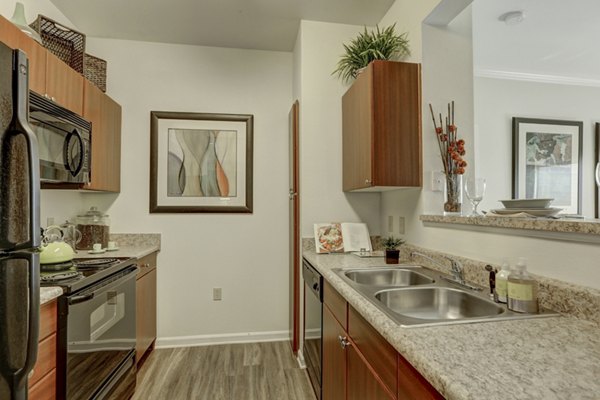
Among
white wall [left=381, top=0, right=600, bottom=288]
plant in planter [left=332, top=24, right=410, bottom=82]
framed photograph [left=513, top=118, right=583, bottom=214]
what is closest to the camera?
white wall [left=381, top=0, right=600, bottom=288]

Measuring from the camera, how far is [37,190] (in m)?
0.80

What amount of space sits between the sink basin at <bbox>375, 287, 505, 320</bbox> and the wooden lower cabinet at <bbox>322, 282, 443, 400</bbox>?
21cm

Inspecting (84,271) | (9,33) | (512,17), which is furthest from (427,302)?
(9,33)

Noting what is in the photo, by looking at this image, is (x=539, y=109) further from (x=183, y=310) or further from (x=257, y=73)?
(x=183, y=310)

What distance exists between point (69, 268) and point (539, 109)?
407 cm

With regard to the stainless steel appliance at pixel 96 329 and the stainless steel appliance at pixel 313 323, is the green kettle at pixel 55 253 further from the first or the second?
the stainless steel appliance at pixel 313 323

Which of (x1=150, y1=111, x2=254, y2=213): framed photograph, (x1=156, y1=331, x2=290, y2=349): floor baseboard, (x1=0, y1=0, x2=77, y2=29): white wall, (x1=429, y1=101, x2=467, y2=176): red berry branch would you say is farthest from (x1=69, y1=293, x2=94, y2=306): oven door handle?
(x1=429, y1=101, x2=467, y2=176): red berry branch

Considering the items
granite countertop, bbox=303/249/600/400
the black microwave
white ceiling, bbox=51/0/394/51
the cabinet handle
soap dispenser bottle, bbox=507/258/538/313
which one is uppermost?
white ceiling, bbox=51/0/394/51

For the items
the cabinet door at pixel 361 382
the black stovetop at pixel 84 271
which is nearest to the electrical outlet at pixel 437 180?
the cabinet door at pixel 361 382

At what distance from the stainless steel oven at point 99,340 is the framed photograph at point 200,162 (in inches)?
35.7

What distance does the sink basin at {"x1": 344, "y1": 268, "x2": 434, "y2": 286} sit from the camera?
175 centimetres

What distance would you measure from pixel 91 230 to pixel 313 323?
6.22 feet

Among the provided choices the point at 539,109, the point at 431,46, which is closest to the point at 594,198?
the point at 539,109

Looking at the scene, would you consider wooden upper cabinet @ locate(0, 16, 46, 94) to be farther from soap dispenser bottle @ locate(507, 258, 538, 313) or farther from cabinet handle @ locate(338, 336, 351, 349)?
soap dispenser bottle @ locate(507, 258, 538, 313)
